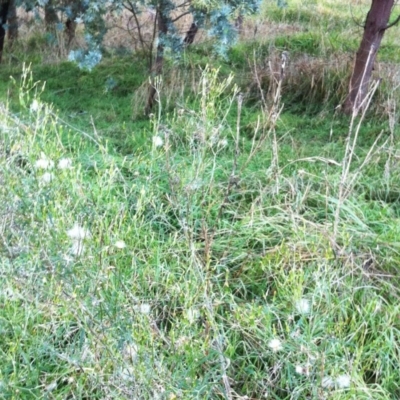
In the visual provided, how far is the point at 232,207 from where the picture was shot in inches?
140

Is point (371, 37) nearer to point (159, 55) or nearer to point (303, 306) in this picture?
point (159, 55)

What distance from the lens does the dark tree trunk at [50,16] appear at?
5.95 meters

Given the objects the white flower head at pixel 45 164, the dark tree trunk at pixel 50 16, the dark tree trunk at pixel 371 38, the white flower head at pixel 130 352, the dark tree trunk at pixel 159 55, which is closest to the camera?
the white flower head at pixel 130 352

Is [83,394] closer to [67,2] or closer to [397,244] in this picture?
[397,244]

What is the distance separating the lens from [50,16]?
256 inches

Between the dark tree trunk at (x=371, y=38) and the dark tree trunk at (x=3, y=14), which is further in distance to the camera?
the dark tree trunk at (x=3, y=14)

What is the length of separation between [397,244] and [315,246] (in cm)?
54

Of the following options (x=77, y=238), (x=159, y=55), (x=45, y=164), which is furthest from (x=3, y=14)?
(x=77, y=238)

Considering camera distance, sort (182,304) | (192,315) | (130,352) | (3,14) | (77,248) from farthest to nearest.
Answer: (3,14)
(182,304)
(192,315)
(77,248)
(130,352)

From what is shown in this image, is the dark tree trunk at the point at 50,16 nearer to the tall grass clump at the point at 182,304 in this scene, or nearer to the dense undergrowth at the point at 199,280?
the dense undergrowth at the point at 199,280

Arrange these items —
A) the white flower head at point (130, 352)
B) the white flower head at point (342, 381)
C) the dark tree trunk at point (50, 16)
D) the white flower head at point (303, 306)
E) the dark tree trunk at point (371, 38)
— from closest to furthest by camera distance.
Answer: the white flower head at point (130, 352) → the white flower head at point (342, 381) → the white flower head at point (303, 306) → the dark tree trunk at point (371, 38) → the dark tree trunk at point (50, 16)

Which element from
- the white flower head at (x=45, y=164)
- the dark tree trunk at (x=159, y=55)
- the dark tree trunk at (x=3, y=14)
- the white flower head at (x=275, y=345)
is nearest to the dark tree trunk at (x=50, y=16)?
the dark tree trunk at (x=3, y=14)

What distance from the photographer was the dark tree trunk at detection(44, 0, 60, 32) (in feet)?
19.5

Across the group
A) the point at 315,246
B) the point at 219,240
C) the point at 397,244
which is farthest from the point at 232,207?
the point at 397,244
